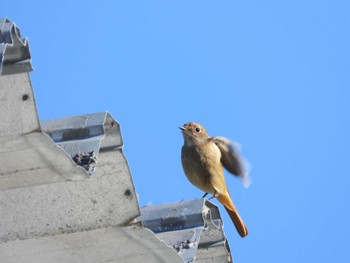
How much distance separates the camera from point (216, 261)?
3.87 metres

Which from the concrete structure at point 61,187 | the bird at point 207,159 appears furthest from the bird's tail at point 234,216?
the concrete structure at point 61,187

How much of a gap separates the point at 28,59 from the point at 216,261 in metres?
1.54

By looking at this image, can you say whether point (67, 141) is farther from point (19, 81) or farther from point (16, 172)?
point (19, 81)

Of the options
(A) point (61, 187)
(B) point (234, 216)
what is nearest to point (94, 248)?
(A) point (61, 187)

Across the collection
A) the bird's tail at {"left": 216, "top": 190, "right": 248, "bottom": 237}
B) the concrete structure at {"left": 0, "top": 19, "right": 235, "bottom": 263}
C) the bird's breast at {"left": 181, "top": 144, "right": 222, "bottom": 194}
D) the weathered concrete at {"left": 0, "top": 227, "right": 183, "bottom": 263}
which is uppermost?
the concrete structure at {"left": 0, "top": 19, "right": 235, "bottom": 263}

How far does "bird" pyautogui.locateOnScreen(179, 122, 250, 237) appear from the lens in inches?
299

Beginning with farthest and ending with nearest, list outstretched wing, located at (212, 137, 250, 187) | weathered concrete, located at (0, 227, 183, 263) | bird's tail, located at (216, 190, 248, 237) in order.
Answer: bird's tail, located at (216, 190, 248, 237) < outstretched wing, located at (212, 137, 250, 187) < weathered concrete, located at (0, 227, 183, 263)

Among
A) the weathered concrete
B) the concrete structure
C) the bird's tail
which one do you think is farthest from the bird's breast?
the weathered concrete

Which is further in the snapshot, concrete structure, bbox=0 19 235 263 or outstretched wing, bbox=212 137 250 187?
outstretched wing, bbox=212 137 250 187

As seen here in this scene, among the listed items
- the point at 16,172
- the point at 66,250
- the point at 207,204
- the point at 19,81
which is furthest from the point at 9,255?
the point at 207,204

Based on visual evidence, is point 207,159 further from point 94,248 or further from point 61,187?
point 61,187

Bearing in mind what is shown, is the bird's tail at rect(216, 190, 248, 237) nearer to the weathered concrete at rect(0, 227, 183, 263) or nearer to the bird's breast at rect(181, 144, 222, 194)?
the bird's breast at rect(181, 144, 222, 194)

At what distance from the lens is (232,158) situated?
25.0 feet

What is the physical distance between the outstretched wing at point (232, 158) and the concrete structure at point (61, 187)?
409 centimetres
